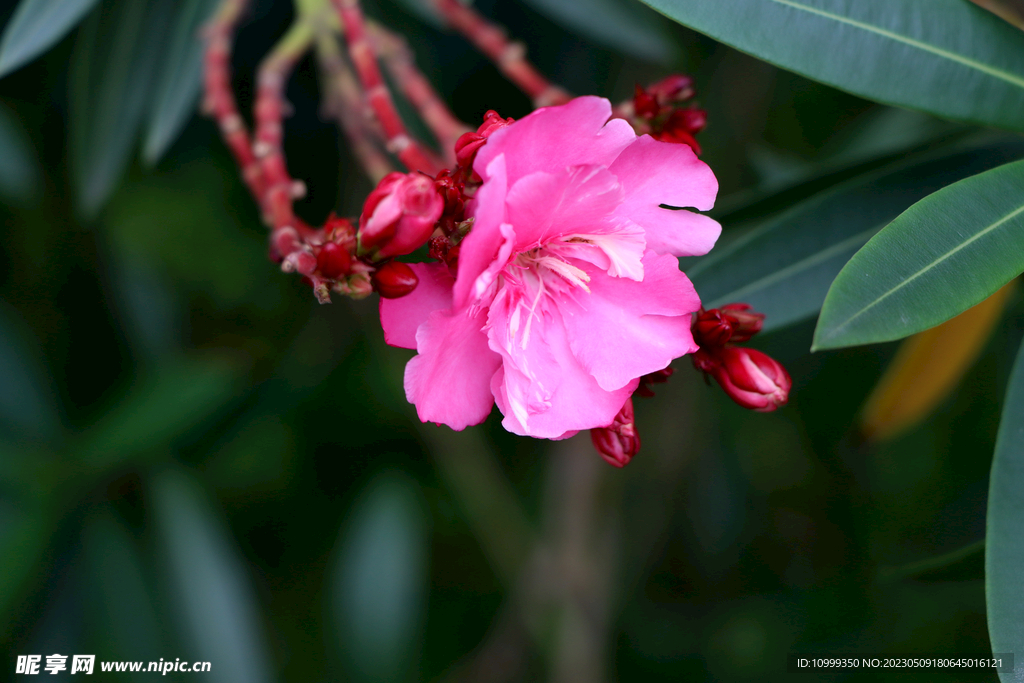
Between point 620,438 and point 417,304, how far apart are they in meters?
0.25

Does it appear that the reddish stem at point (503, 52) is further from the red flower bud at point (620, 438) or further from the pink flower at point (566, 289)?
the red flower bud at point (620, 438)

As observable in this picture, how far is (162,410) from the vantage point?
1545 millimetres

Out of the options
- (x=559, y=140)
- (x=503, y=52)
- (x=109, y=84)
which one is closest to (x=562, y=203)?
(x=559, y=140)

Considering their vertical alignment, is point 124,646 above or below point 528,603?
above

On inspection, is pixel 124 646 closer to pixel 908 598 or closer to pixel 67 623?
pixel 67 623

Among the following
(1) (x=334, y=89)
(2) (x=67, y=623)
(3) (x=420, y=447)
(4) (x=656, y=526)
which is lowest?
(4) (x=656, y=526)

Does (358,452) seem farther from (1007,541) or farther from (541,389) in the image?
(1007,541)

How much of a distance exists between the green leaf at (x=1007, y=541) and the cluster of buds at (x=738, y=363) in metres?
0.26

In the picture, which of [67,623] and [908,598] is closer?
[67,623]

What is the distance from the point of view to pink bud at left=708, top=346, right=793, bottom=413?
73cm

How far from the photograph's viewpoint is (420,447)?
2.16 m

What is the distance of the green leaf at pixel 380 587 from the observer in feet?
5.40

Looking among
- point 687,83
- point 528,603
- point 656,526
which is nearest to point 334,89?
point 687,83

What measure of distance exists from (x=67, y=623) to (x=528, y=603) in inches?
46.7
